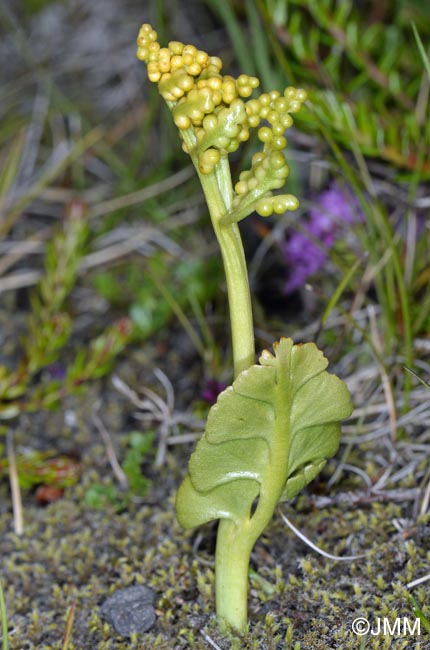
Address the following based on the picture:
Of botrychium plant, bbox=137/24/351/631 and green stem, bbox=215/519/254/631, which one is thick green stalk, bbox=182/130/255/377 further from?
green stem, bbox=215/519/254/631

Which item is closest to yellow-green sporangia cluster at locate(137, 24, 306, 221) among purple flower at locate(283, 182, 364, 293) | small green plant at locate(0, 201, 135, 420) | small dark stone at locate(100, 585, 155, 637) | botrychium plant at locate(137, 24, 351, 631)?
botrychium plant at locate(137, 24, 351, 631)

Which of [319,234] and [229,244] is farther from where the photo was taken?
[319,234]

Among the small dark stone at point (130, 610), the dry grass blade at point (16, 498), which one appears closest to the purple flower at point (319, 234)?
the dry grass blade at point (16, 498)

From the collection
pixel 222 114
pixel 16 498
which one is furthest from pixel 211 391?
pixel 222 114

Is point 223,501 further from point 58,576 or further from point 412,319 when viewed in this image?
point 412,319

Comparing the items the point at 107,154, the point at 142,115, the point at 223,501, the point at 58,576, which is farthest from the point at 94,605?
the point at 142,115

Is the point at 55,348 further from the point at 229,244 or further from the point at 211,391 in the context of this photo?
the point at 229,244

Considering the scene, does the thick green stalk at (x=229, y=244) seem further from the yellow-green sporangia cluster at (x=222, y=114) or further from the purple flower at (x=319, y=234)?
the purple flower at (x=319, y=234)
